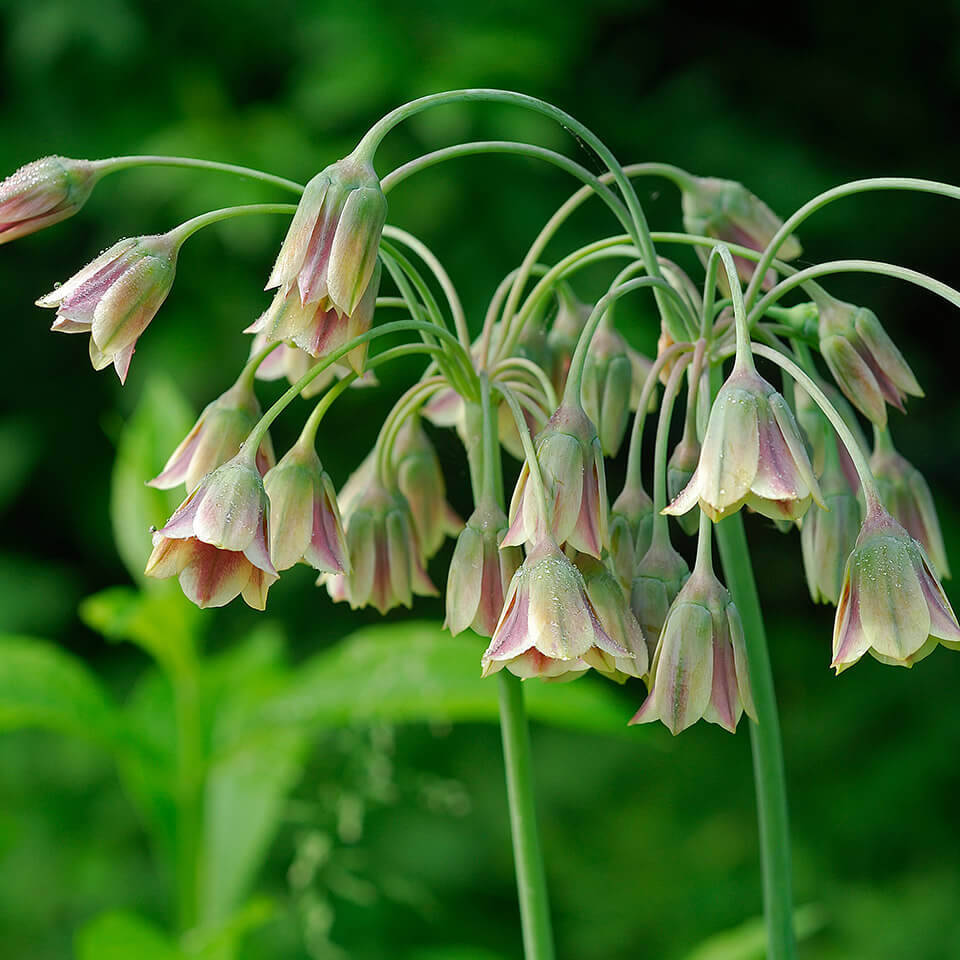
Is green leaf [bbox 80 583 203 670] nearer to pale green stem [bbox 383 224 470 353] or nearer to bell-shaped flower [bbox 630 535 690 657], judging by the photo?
pale green stem [bbox 383 224 470 353]

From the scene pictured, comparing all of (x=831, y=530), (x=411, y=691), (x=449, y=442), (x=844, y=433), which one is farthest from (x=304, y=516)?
(x=449, y=442)

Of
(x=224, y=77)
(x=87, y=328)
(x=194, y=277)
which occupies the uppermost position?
(x=224, y=77)

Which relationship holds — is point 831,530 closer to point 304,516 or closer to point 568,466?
point 568,466

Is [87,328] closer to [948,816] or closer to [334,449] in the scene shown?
[334,449]

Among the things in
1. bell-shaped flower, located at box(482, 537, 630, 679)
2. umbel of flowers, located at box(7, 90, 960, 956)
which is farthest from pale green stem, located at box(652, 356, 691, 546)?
bell-shaped flower, located at box(482, 537, 630, 679)

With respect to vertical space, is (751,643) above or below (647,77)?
below

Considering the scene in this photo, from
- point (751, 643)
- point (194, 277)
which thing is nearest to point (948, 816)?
point (194, 277)

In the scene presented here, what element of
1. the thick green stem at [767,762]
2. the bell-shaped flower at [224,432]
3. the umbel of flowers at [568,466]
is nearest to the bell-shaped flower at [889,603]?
the umbel of flowers at [568,466]

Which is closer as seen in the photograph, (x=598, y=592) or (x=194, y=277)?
(x=598, y=592)

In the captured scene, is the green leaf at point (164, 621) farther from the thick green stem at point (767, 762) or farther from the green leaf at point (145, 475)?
the thick green stem at point (767, 762)
